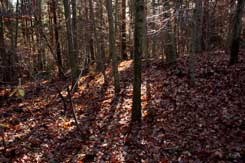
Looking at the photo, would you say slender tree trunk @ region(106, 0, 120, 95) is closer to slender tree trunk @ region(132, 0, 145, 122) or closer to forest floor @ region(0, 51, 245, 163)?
forest floor @ region(0, 51, 245, 163)

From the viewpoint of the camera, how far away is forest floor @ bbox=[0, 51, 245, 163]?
7439 millimetres

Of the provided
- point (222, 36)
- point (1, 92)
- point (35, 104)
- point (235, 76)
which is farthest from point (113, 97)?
point (222, 36)

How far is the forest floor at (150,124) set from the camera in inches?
293

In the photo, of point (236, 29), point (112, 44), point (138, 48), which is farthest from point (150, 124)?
point (236, 29)

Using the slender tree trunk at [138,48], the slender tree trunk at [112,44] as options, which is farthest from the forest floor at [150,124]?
the slender tree trunk at [112,44]

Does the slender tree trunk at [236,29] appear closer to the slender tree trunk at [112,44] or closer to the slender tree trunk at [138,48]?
the slender tree trunk at [138,48]

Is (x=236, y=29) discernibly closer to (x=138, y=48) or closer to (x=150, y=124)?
(x=138, y=48)

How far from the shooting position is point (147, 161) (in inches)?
279

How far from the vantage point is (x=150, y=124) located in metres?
9.13

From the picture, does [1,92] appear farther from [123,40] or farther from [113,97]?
[123,40]

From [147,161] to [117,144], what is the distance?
137 cm

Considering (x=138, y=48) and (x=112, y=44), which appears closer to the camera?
(x=138, y=48)

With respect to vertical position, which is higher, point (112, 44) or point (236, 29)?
point (236, 29)

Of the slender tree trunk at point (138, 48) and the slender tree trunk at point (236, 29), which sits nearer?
the slender tree trunk at point (138, 48)
